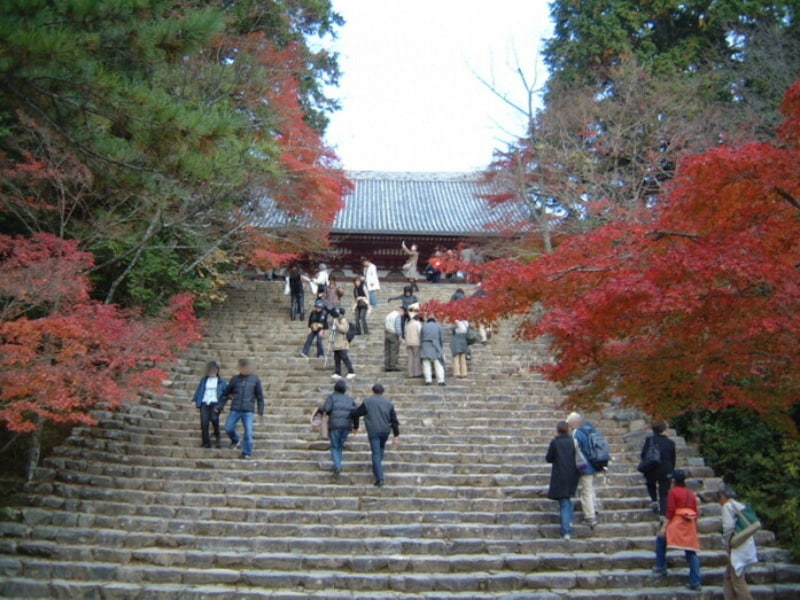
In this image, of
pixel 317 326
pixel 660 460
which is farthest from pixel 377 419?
pixel 317 326

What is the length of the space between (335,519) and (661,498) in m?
3.88

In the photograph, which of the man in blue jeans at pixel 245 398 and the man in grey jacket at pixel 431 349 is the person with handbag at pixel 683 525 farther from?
the man in grey jacket at pixel 431 349

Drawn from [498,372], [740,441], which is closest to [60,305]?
[498,372]

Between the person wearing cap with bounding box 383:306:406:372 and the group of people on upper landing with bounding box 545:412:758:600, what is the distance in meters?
5.62

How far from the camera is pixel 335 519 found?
9.14m

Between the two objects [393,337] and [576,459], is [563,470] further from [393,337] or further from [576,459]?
[393,337]

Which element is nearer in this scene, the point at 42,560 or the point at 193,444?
the point at 42,560

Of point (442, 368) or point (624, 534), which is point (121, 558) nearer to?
point (624, 534)

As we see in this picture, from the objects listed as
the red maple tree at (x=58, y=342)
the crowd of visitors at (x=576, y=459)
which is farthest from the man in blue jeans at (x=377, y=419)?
the red maple tree at (x=58, y=342)

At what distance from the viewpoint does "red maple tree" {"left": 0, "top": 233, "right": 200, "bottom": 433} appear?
8.26 meters

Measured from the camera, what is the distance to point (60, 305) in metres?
9.68

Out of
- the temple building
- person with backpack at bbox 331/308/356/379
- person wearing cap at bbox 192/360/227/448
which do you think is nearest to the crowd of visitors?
person wearing cap at bbox 192/360/227/448

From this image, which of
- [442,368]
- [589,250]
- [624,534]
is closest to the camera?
[589,250]

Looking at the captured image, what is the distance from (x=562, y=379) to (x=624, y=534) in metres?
2.11
